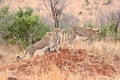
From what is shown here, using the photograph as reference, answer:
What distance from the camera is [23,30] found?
14.6 metres

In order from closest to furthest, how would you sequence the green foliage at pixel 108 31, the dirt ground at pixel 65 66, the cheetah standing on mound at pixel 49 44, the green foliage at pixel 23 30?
1. the dirt ground at pixel 65 66
2. the cheetah standing on mound at pixel 49 44
3. the green foliage at pixel 23 30
4. the green foliage at pixel 108 31

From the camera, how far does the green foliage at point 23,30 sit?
14.4 meters

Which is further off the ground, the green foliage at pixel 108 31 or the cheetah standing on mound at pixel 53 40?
the cheetah standing on mound at pixel 53 40

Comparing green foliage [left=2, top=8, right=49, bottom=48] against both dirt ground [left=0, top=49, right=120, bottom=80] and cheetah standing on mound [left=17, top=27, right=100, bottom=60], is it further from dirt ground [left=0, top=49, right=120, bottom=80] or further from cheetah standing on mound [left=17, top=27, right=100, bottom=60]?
dirt ground [left=0, top=49, right=120, bottom=80]

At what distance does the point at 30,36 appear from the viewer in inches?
587

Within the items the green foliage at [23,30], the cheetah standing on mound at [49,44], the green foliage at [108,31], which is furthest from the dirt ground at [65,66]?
the green foliage at [108,31]

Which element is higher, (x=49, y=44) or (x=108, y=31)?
(x=49, y=44)

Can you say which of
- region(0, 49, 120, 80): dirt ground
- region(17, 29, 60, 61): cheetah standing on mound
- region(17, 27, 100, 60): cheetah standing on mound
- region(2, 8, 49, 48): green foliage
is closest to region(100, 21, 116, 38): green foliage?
region(2, 8, 49, 48): green foliage

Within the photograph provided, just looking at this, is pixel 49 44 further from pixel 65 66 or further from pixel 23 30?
pixel 23 30

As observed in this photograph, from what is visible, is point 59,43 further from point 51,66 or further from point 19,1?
point 19,1

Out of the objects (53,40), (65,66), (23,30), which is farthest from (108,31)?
(65,66)

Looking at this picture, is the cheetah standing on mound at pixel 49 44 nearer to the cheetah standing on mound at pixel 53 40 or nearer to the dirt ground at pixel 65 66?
the cheetah standing on mound at pixel 53 40

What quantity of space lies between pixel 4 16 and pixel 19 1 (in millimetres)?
27961

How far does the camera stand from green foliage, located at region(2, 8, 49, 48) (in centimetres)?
1444
